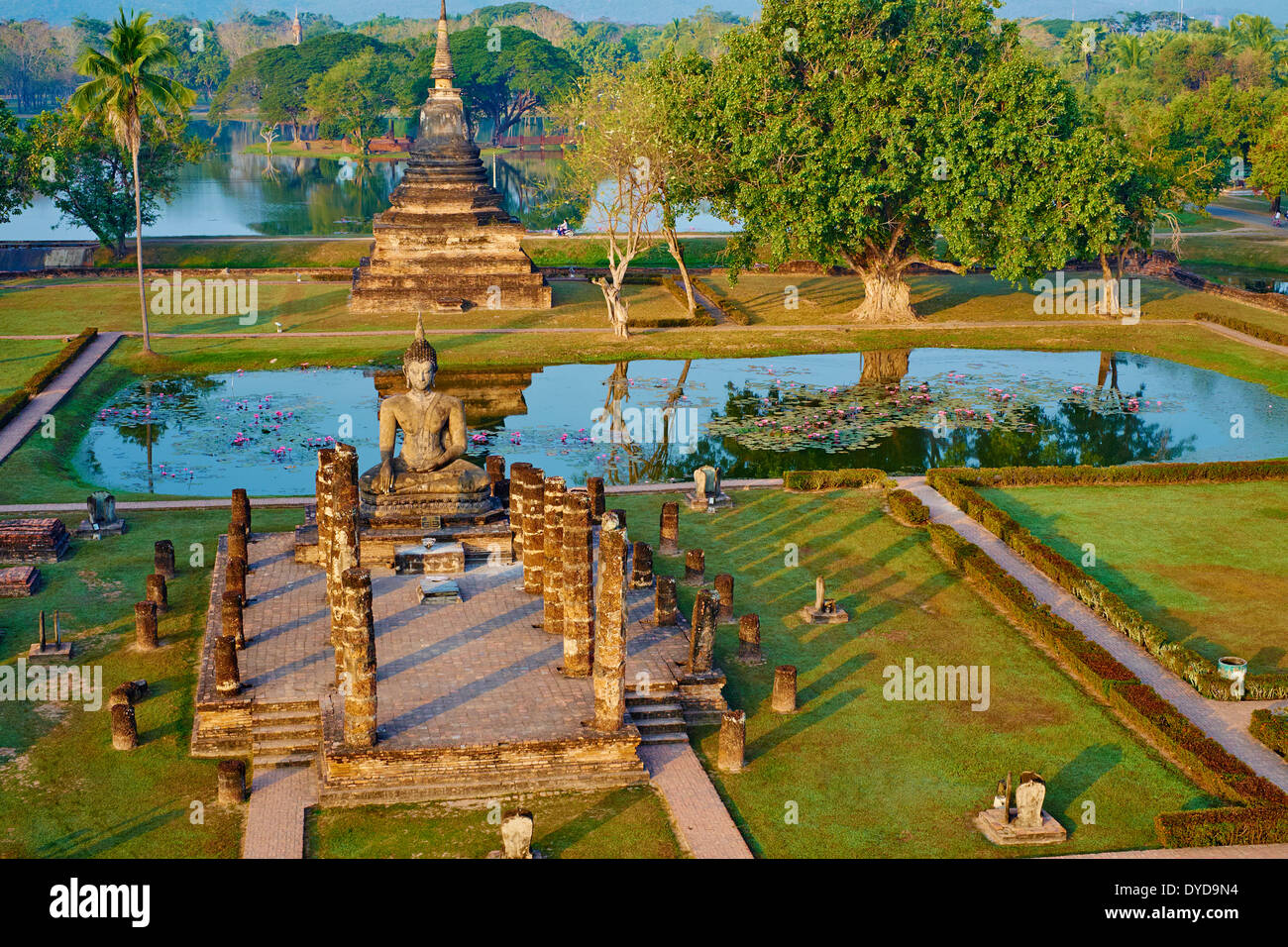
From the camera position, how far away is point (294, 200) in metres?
114

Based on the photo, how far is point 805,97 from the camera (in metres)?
56.2

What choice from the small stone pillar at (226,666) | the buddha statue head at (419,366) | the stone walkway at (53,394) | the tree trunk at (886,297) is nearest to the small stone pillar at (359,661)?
the small stone pillar at (226,666)

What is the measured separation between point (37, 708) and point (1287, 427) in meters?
37.9

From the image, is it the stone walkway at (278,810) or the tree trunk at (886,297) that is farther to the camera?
the tree trunk at (886,297)

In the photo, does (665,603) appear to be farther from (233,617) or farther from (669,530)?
(233,617)

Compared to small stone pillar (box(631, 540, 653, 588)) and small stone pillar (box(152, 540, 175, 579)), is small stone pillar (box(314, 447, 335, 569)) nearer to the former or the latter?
small stone pillar (box(152, 540, 175, 579))

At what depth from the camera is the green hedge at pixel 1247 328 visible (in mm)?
56250

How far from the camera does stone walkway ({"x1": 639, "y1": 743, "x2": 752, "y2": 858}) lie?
69.6ft

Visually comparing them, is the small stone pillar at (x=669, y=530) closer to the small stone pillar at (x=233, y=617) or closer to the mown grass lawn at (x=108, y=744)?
the mown grass lawn at (x=108, y=744)

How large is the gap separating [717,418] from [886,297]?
1687 cm

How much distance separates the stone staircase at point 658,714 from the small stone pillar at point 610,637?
142 cm

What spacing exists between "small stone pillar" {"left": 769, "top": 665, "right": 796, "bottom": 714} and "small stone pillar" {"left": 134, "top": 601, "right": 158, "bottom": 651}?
39.8 ft

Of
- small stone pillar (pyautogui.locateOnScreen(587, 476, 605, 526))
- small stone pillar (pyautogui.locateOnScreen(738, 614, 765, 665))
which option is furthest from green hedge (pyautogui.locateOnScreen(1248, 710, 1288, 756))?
small stone pillar (pyautogui.locateOnScreen(587, 476, 605, 526))

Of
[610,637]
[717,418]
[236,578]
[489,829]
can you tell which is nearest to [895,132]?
[717,418]
